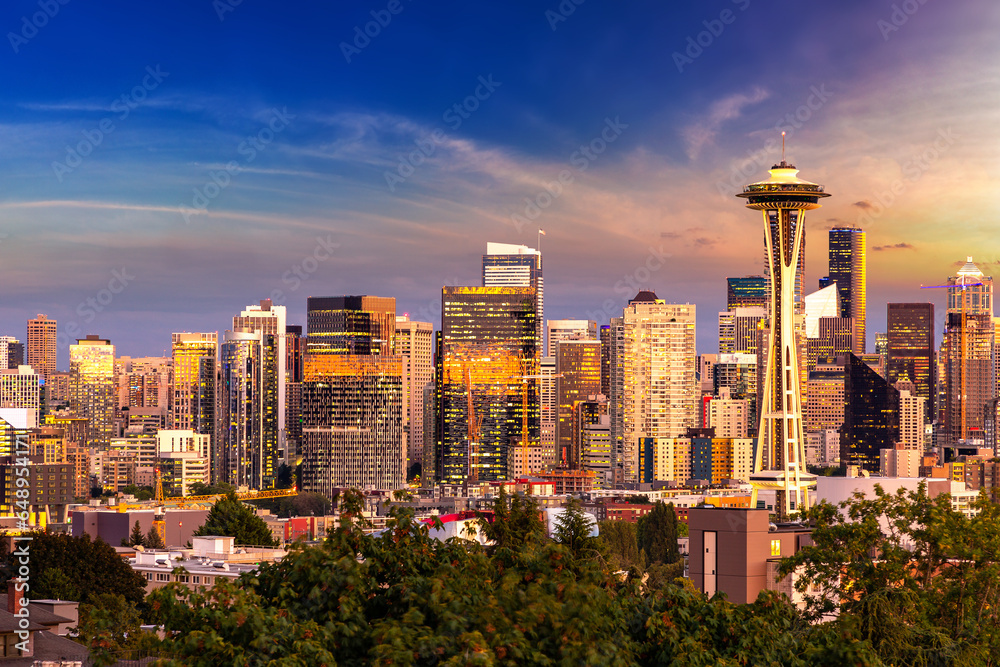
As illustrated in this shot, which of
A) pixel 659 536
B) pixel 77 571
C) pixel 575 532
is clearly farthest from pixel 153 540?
pixel 575 532

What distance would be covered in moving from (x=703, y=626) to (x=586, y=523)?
18.6 meters

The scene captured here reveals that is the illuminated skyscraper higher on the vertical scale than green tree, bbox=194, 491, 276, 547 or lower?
higher

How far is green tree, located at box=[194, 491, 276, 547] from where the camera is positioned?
312 feet

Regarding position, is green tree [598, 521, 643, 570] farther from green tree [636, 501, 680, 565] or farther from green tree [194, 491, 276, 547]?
green tree [194, 491, 276, 547]

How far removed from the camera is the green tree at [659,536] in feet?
423

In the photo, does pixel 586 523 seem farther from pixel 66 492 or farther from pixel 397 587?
pixel 66 492

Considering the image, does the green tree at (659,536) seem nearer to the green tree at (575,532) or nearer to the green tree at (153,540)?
the green tree at (153,540)

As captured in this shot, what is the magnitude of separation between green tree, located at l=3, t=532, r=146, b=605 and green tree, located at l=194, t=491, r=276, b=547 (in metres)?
31.0

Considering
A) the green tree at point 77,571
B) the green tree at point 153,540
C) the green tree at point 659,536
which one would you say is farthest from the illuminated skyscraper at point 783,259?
the green tree at point 77,571

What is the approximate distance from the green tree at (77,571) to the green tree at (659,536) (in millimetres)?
71662

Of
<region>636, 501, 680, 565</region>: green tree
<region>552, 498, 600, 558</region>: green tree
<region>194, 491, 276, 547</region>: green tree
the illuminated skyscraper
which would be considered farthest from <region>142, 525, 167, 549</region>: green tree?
<region>552, 498, 600, 558</region>: green tree

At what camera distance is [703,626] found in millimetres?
16141

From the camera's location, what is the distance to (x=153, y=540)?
12462 cm

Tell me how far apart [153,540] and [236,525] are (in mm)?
32417
